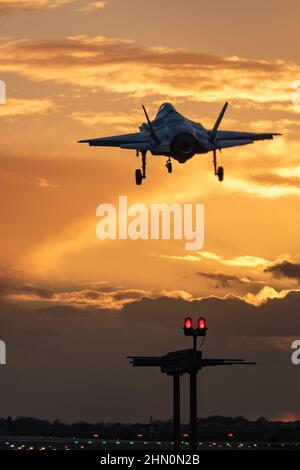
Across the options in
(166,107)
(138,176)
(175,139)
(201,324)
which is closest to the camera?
(201,324)

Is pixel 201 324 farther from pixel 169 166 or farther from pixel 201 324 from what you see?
pixel 169 166

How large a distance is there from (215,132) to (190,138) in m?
6.78

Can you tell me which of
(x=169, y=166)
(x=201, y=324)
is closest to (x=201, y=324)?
(x=201, y=324)

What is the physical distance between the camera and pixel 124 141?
149 metres

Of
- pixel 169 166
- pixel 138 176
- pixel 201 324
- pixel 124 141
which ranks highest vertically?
pixel 124 141

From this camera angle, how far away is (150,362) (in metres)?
149

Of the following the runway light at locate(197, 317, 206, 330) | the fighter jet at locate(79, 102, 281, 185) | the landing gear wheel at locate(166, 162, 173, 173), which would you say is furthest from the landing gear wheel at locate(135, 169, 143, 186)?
the runway light at locate(197, 317, 206, 330)

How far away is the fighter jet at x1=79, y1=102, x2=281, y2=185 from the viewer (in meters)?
138

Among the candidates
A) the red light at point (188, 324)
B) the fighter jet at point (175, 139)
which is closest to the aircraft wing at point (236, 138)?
the fighter jet at point (175, 139)

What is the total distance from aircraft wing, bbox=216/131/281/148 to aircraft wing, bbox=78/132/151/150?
768 centimetres

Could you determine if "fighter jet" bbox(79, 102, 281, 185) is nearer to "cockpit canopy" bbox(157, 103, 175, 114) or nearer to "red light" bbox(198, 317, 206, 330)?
"cockpit canopy" bbox(157, 103, 175, 114)

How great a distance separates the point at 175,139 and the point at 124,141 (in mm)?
12620

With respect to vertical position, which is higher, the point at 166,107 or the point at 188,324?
the point at 166,107
